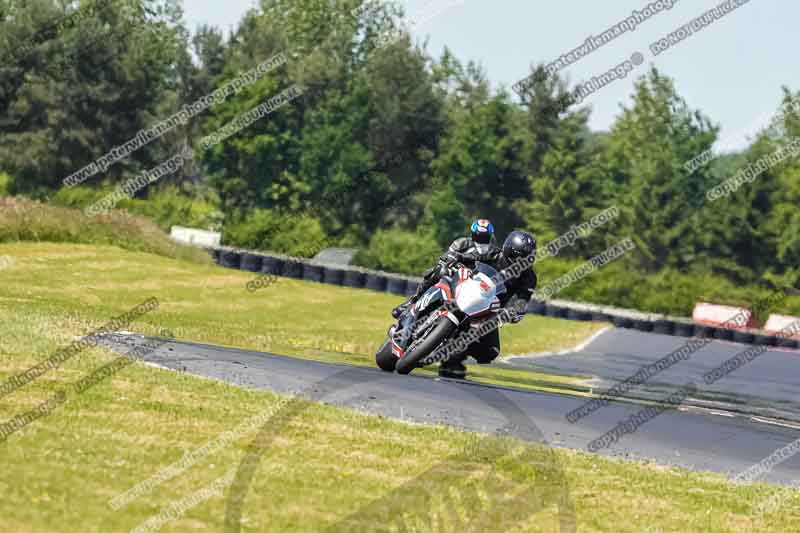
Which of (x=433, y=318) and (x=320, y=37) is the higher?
(x=320, y=37)

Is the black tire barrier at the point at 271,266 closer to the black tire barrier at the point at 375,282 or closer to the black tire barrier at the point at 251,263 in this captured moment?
the black tire barrier at the point at 251,263

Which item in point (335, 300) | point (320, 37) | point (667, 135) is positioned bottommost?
point (335, 300)

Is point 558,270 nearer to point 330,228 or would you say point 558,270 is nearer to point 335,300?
point 330,228

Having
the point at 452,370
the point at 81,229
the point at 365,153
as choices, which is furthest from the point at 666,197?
the point at 452,370

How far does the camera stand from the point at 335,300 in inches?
1407

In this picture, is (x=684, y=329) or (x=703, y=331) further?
(x=703, y=331)

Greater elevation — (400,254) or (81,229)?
(81,229)

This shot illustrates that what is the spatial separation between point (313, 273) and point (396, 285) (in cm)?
313

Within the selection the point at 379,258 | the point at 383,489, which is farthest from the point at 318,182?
the point at 383,489

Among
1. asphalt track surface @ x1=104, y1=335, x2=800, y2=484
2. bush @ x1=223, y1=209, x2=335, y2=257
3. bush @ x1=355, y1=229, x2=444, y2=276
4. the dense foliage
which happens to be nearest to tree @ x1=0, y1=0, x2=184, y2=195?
the dense foliage

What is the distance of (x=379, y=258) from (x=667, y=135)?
1689 inches

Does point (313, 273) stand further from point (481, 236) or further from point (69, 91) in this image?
point (69, 91)

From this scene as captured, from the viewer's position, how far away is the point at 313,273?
42.4 m

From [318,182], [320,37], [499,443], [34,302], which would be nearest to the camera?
[499,443]
